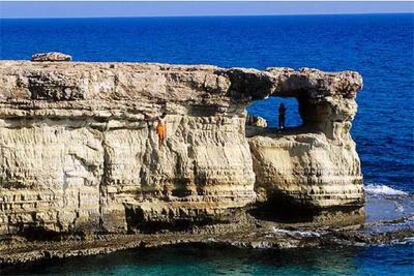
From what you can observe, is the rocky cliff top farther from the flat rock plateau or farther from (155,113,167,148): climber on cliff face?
(155,113,167,148): climber on cliff face

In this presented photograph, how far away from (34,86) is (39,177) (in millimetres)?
2905

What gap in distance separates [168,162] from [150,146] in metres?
0.82

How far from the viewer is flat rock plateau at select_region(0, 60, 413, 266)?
1173 inches

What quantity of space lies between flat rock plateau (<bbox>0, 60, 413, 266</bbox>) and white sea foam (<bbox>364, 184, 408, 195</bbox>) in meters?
4.29

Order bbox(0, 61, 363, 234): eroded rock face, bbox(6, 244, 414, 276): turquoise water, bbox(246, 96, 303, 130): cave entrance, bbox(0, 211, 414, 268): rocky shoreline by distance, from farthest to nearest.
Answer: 1. bbox(246, 96, 303, 130): cave entrance
2. bbox(0, 211, 414, 268): rocky shoreline
3. bbox(0, 61, 363, 234): eroded rock face
4. bbox(6, 244, 414, 276): turquoise water

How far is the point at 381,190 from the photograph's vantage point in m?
39.9

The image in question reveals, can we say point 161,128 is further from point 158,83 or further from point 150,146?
point 158,83

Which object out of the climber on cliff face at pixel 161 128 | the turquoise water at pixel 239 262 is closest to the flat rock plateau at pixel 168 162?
the climber on cliff face at pixel 161 128

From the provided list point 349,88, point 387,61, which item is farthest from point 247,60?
point 349,88

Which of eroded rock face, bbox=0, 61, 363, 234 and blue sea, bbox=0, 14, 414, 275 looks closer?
eroded rock face, bbox=0, 61, 363, 234

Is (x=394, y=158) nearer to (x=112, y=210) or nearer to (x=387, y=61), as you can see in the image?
(x=112, y=210)

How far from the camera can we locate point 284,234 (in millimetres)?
32875

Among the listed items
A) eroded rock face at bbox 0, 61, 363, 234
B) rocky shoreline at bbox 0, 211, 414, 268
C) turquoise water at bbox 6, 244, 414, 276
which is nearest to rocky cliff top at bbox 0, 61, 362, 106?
eroded rock face at bbox 0, 61, 363, 234

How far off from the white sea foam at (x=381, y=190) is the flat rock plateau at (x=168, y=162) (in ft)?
14.1
